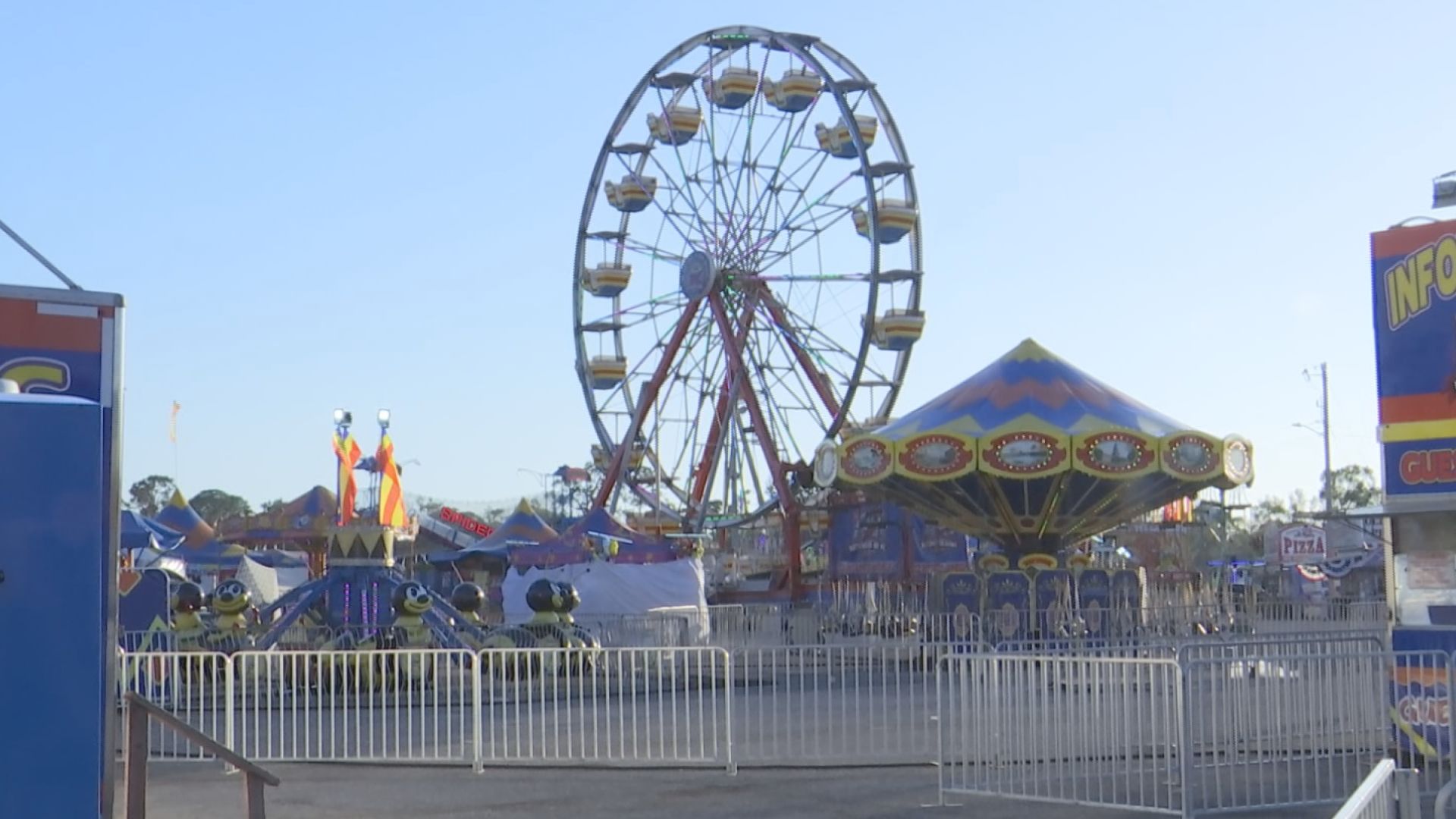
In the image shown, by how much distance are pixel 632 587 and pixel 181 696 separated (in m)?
12.0

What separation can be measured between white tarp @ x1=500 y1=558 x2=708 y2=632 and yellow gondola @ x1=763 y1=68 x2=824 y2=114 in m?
12.8

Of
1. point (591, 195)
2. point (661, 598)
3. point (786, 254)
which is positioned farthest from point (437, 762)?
point (591, 195)

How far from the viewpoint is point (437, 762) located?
39.4 feet

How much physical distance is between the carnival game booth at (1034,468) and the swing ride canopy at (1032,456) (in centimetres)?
2

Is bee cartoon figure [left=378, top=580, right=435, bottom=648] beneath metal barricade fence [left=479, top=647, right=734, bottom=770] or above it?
above

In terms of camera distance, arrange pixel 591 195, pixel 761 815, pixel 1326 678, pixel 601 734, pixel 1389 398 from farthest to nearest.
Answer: pixel 591 195 → pixel 601 734 → pixel 1389 398 → pixel 1326 678 → pixel 761 815

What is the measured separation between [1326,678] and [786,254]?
28.4m

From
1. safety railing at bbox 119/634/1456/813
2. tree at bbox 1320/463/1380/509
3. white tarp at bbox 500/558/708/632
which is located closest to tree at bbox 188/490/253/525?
tree at bbox 1320/463/1380/509

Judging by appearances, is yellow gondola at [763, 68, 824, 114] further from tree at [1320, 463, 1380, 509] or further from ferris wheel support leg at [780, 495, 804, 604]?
tree at [1320, 463, 1380, 509]

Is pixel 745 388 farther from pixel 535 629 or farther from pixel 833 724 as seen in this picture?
pixel 833 724

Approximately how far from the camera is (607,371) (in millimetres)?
41062

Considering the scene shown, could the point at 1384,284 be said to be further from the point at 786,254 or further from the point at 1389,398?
the point at 786,254

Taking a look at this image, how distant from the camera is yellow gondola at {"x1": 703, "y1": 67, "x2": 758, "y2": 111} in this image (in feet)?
124

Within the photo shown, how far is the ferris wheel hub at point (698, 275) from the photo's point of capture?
38.5 meters
